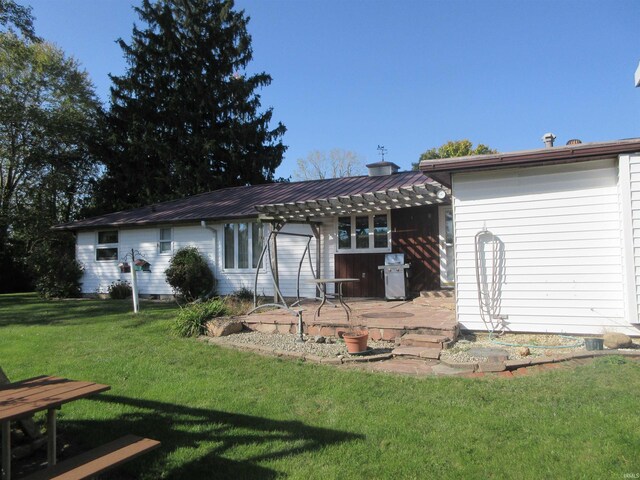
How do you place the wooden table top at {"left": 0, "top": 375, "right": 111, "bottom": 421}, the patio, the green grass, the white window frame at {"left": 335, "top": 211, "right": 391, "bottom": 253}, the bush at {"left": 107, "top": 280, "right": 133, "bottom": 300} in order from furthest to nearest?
the bush at {"left": 107, "top": 280, "right": 133, "bottom": 300}, the white window frame at {"left": 335, "top": 211, "right": 391, "bottom": 253}, the patio, the green grass, the wooden table top at {"left": 0, "top": 375, "right": 111, "bottom": 421}

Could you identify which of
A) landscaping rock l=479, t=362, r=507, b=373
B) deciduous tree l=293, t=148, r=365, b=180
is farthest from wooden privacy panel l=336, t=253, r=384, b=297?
deciduous tree l=293, t=148, r=365, b=180

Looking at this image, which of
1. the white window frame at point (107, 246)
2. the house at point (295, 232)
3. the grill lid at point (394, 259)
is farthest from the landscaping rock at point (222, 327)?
the white window frame at point (107, 246)

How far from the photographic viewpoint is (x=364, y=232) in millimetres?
11461

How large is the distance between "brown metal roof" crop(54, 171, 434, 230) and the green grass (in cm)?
741

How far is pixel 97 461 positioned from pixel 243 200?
1284 cm

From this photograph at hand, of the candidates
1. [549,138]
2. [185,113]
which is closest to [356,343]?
[549,138]

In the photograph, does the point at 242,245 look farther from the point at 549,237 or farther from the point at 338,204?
the point at 549,237

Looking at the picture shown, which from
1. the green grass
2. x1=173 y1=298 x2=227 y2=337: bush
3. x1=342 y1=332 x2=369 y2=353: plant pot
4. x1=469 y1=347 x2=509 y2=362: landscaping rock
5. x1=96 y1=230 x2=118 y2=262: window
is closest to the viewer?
the green grass

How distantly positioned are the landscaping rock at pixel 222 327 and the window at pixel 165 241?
7.41 m

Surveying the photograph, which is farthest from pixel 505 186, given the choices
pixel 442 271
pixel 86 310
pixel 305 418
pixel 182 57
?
pixel 182 57

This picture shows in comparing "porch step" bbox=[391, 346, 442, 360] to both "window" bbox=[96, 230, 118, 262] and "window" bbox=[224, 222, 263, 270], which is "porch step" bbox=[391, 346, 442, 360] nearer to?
"window" bbox=[224, 222, 263, 270]

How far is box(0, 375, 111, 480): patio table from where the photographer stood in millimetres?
2443

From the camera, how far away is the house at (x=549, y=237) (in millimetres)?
5887

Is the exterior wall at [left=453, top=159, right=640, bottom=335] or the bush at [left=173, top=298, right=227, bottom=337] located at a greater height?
the exterior wall at [left=453, top=159, right=640, bottom=335]
